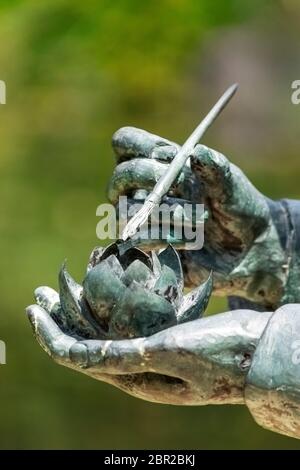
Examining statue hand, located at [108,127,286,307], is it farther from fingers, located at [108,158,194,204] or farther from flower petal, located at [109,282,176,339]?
flower petal, located at [109,282,176,339]

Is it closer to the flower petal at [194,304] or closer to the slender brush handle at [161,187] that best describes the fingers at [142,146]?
the slender brush handle at [161,187]

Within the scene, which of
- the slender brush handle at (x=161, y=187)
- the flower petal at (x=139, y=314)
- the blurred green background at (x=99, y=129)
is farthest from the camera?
the blurred green background at (x=99, y=129)

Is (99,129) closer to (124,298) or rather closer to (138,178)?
(138,178)

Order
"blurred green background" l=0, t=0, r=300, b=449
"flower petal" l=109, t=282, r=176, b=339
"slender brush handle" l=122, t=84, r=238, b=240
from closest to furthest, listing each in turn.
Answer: "flower petal" l=109, t=282, r=176, b=339, "slender brush handle" l=122, t=84, r=238, b=240, "blurred green background" l=0, t=0, r=300, b=449

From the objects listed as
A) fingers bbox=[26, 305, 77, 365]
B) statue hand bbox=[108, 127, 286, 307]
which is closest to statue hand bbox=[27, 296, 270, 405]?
fingers bbox=[26, 305, 77, 365]

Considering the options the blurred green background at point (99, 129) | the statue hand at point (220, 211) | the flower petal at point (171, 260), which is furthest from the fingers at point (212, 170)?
the blurred green background at point (99, 129)
